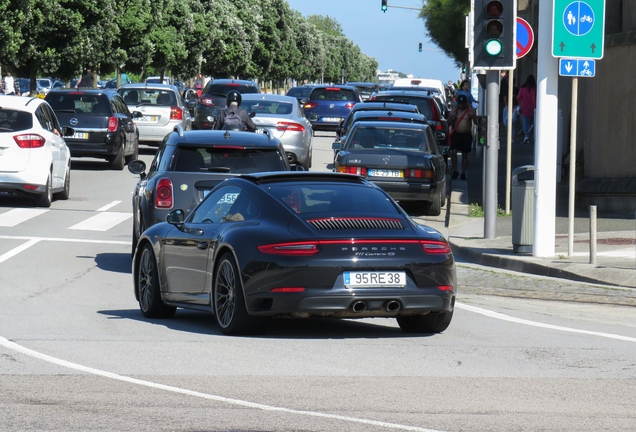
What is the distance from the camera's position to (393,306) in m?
9.26

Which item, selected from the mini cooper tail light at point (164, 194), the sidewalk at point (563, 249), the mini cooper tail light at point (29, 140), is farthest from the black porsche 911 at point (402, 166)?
the mini cooper tail light at point (164, 194)

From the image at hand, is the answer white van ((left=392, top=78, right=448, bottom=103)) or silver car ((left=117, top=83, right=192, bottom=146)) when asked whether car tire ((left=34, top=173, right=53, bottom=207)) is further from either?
white van ((left=392, top=78, right=448, bottom=103))

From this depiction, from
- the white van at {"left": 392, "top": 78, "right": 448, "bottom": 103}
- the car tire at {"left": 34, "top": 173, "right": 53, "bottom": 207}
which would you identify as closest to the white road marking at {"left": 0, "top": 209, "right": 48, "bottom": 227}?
the car tire at {"left": 34, "top": 173, "right": 53, "bottom": 207}

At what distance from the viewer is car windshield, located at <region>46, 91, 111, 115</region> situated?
28.5 meters

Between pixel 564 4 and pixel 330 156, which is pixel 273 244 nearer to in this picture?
pixel 564 4

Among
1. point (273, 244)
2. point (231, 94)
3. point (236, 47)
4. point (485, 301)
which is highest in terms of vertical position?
point (236, 47)

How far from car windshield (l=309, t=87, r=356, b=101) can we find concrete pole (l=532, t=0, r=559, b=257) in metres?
27.8

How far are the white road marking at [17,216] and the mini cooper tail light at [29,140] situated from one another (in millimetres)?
1086

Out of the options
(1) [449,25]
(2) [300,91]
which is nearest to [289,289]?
(2) [300,91]

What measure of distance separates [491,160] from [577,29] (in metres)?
2.84

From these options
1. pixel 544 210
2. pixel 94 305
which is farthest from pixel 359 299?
pixel 544 210

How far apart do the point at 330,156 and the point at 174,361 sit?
25.7 meters

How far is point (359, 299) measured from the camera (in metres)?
9.15

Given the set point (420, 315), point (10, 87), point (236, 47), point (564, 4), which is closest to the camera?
point (420, 315)
